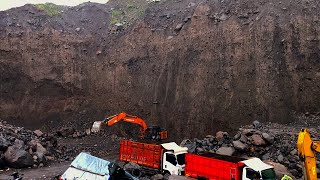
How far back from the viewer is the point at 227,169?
1229 cm

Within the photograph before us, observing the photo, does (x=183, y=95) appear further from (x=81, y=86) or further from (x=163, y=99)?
(x=81, y=86)

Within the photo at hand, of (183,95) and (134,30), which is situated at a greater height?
(134,30)

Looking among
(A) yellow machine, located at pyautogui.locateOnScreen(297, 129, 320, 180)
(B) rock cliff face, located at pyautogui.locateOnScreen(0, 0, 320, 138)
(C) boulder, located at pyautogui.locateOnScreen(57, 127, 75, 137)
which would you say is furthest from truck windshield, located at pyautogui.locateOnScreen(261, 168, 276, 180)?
(C) boulder, located at pyautogui.locateOnScreen(57, 127, 75, 137)

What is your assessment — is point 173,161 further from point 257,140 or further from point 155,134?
point 155,134

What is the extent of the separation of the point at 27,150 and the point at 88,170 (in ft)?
27.4

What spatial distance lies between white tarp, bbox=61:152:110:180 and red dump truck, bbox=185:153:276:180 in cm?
370

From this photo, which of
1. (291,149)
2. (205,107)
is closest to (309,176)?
(291,149)

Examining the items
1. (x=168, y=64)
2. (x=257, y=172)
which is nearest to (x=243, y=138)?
(x=257, y=172)

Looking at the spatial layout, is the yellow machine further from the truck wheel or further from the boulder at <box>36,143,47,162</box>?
the boulder at <box>36,143,47,162</box>

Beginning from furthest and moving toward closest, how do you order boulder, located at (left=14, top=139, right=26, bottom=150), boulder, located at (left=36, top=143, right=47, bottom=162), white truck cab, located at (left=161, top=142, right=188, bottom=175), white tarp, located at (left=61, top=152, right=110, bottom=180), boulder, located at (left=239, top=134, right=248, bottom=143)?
boulder, located at (left=36, top=143, right=47, bottom=162)
boulder, located at (left=14, top=139, right=26, bottom=150)
boulder, located at (left=239, top=134, right=248, bottom=143)
white truck cab, located at (left=161, top=142, right=188, bottom=175)
white tarp, located at (left=61, top=152, right=110, bottom=180)

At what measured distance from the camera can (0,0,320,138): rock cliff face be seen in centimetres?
2156

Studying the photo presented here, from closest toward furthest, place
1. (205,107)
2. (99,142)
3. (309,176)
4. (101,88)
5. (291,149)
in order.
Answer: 1. (309,176)
2. (291,149)
3. (205,107)
4. (99,142)
5. (101,88)

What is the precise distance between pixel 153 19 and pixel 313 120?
15.8 metres

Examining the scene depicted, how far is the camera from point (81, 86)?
3017 cm
